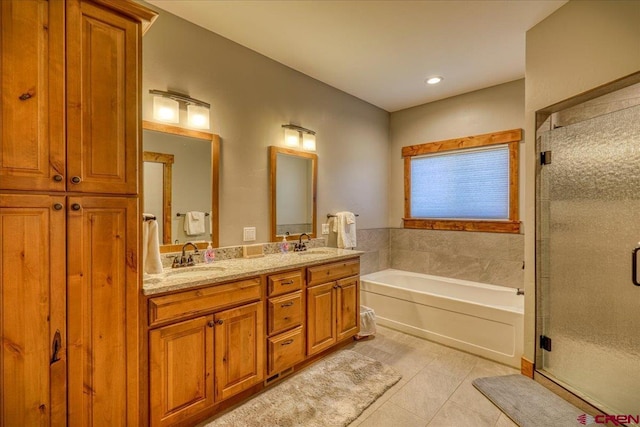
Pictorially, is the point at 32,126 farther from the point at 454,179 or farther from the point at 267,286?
the point at 454,179

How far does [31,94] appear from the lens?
1283mm

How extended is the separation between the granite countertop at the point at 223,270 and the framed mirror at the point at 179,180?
238 mm

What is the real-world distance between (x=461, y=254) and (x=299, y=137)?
237cm

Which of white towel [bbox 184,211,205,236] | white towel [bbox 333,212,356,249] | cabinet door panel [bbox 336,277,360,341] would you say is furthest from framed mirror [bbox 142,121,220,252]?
white towel [bbox 333,212,356,249]

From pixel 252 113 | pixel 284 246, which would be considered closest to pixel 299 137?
pixel 252 113

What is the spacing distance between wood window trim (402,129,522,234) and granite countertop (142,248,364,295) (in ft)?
5.01

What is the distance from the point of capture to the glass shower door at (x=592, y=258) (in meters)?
1.88

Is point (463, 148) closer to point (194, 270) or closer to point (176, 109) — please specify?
point (176, 109)

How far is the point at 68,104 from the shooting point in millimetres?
1364

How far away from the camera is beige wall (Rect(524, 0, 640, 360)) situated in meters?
1.74

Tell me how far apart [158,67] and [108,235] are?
1.32 metres

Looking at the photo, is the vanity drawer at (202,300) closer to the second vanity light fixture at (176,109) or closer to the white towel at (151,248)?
the white towel at (151,248)

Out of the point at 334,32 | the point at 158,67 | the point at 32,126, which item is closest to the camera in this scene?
the point at 32,126

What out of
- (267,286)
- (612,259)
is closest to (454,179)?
(612,259)
